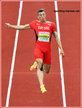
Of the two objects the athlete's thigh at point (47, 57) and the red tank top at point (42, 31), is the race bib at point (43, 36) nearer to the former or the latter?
the red tank top at point (42, 31)

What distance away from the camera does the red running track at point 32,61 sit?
9844 mm

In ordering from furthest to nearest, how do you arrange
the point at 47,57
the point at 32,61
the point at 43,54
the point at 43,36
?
1. the point at 32,61
2. the point at 47,57
3. the point at 43,54
4. the point at 43,36

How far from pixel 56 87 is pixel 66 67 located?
1702mm

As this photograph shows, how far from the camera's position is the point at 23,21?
46.8ft

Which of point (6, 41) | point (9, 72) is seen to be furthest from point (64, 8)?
point (9, 72)

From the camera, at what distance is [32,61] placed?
1228 cm

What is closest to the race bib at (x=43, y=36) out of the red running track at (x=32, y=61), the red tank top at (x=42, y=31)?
the red tank top at (x=42, y=31)

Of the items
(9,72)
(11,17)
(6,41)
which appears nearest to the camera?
(9,72)

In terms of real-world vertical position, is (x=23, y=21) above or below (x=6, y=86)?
above

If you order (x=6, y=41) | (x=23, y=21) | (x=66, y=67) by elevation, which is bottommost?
(x=66, y=67)

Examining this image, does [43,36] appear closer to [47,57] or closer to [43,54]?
[43,54]

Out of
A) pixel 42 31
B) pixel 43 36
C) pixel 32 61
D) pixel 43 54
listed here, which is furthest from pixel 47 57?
pixel 32 61

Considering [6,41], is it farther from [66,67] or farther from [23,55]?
[66,67]

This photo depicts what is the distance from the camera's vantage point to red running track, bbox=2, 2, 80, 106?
32.3ft
